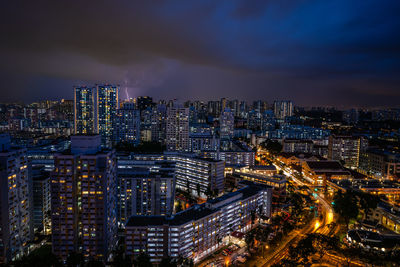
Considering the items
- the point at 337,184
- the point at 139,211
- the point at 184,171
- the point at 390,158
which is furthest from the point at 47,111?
the point at 390,158

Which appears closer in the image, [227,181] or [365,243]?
[365,243]

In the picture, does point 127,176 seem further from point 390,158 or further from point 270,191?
point 390,158

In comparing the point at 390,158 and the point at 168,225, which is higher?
the point at 390,158

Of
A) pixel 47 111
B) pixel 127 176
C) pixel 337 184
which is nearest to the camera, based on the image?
pixel 127 176

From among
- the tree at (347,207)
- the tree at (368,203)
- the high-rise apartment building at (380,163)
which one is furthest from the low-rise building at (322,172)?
the tree at (347,207)

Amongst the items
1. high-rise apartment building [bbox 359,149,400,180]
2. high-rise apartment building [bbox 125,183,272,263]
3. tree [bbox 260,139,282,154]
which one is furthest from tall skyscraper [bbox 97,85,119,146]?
high-rise apartment building [bbox 359,149,400,180]

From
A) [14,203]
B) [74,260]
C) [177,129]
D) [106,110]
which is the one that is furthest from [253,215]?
[106,110]

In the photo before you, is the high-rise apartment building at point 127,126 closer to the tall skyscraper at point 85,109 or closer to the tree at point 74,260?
the tall skyscraper at point 85,109
